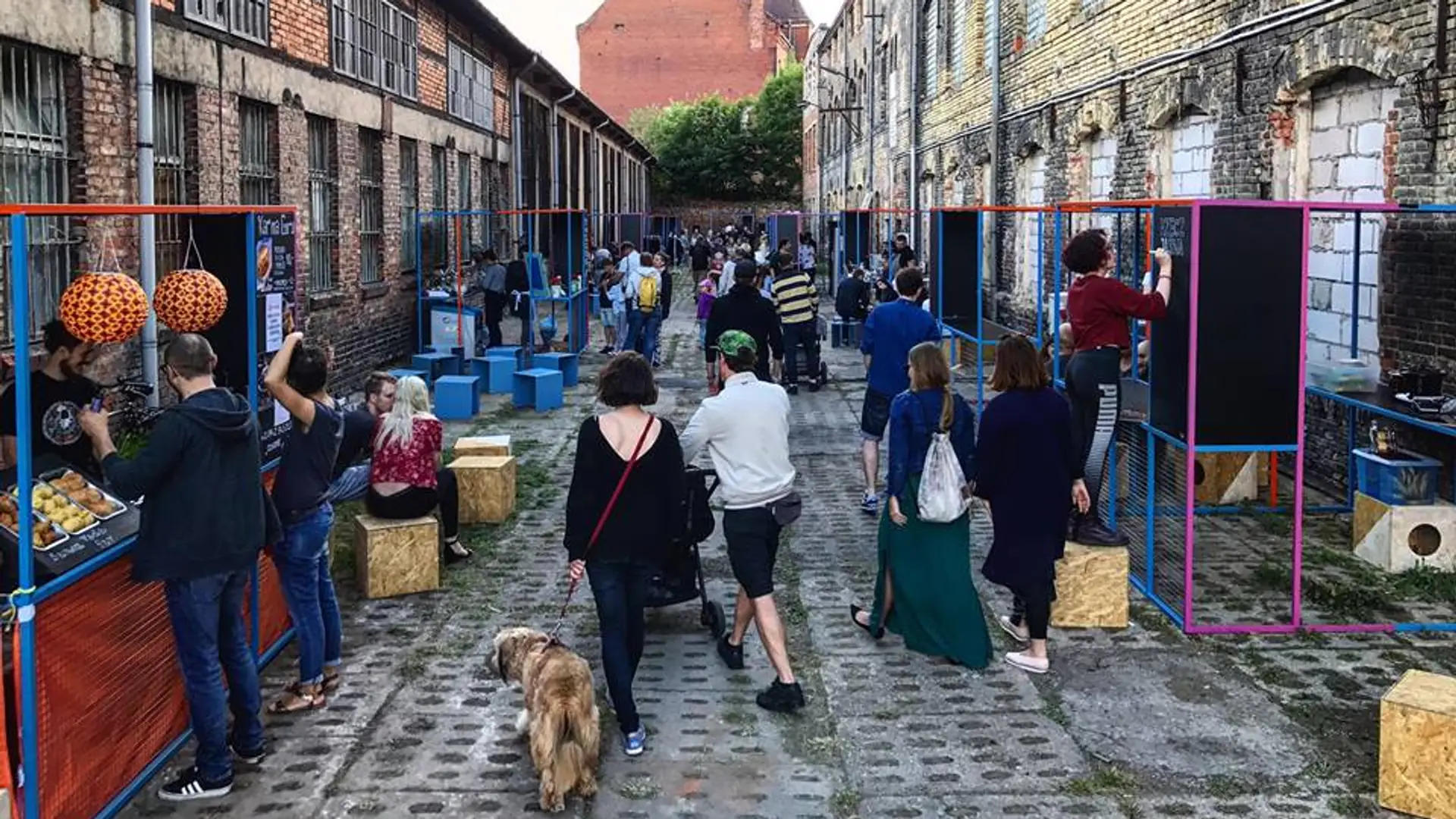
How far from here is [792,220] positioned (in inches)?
1184

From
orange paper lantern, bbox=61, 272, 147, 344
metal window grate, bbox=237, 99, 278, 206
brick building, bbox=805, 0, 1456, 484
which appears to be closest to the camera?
orange paper lantern, bbox=61, 272, 147, 344

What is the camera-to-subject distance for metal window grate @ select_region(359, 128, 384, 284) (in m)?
18.4

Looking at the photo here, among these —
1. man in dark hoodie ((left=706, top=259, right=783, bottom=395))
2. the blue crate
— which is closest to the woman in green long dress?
the blue crate

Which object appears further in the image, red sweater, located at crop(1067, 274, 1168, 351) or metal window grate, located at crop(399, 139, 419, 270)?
metal window grate, located at crop(399, 139, 419, 270)

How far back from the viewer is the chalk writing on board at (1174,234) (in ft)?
23.5

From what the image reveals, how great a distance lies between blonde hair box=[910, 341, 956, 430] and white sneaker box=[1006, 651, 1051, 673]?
1203mm

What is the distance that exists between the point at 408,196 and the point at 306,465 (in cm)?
1534

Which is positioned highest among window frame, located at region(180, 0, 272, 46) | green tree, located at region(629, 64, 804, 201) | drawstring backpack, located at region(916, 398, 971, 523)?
green tree, located at region(629, 64, 804, 201)

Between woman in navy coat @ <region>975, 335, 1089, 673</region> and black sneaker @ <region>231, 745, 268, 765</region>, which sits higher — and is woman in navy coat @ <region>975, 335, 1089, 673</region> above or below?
above

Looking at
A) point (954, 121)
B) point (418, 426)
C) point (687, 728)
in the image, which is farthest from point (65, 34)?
point (954, 121)

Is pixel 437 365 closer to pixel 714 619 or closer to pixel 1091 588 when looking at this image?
pixel 714 619

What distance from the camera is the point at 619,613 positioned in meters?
5.78

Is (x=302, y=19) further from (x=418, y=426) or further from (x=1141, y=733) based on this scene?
(x=1141, y=733)

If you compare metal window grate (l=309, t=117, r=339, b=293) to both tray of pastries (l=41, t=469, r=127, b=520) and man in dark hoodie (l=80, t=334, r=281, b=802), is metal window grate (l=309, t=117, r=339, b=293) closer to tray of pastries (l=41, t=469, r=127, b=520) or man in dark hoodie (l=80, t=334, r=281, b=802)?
tray of pastries (l=41, t=469, r=127, b=520)
